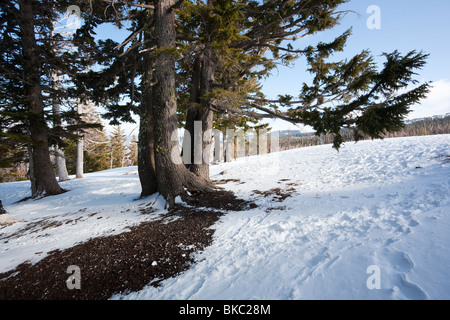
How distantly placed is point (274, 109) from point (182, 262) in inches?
229

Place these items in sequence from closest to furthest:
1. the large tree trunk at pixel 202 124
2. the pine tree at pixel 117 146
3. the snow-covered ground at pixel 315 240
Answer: the snow-covered ground at pixel 315 240 < the large tree trunk at pixel 202 124 < the pine tree at pixel 117 146

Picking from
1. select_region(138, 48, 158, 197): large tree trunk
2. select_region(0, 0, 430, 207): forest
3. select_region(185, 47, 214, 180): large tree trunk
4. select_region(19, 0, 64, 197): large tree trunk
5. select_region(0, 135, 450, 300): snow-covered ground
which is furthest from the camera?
select_region(19, 0, 64, 197): large tree trunk

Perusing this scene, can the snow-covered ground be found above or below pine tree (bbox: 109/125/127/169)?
below

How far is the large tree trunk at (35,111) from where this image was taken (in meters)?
8.27

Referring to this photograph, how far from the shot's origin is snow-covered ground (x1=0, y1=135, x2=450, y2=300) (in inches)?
77.7

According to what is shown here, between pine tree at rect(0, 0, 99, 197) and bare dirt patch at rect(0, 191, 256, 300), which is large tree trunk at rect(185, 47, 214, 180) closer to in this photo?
bare dirt patch at rect(0, 191, 256, 300)

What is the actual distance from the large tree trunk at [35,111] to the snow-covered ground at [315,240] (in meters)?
3.75

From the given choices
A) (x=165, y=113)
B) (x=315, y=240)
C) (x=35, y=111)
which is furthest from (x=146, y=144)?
(x=35, y=111)

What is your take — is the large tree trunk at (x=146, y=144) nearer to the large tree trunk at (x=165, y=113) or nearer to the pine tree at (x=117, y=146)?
the large tree trunk at (x=165, y=113)

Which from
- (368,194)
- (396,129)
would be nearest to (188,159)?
(368,194)

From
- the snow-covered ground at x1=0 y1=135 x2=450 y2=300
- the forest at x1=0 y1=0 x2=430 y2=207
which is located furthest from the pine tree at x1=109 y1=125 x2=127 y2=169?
the snow-covered ground at x1=0 y1=135 x2=450 y2=300

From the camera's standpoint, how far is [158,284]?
2258 millimetres

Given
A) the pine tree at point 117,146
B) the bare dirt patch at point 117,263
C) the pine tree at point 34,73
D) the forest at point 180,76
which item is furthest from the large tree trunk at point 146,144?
the pine tree at point 117,146

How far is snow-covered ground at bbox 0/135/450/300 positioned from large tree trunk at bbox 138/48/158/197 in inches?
31.1
